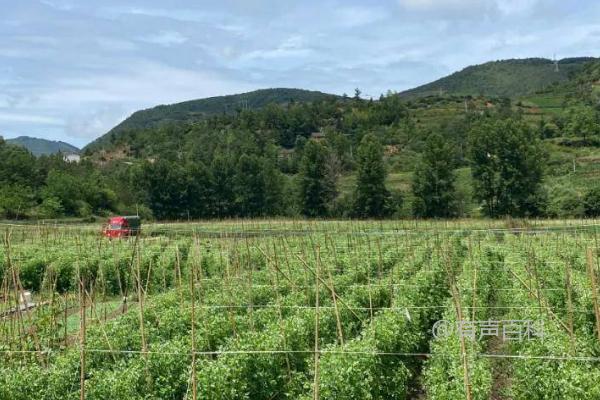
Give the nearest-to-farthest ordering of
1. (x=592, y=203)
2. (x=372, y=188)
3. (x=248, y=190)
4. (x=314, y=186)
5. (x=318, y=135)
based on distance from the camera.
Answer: (x=592, y=203)
(x=372, y=188)
(x=314, y=186)
(x=248, y=190)
(x=318, y=135)

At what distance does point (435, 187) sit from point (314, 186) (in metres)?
13.0

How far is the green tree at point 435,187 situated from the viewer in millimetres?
57500

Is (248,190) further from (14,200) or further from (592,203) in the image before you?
(592,203)

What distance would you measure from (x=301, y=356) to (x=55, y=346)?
4.69 m

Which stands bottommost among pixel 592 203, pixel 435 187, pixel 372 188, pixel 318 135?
pixel 592 203

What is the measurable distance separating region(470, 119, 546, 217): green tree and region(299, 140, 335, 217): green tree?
15.1 m

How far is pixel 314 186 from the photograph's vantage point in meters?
64.0

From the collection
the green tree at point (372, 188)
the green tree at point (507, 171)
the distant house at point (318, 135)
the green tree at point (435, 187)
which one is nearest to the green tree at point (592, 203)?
the green tree at point (507, 171)

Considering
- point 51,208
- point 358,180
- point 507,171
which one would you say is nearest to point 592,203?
point 507,171

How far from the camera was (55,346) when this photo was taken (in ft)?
36.7

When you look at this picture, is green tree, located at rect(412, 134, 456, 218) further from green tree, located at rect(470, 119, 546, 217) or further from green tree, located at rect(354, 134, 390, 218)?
green tree, located at rect(354, 134, 390, 218)

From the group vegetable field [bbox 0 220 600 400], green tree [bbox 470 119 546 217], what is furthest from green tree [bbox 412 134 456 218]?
vegetable field [bbox 0 220 600 400]

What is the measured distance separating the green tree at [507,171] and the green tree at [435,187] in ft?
9.31

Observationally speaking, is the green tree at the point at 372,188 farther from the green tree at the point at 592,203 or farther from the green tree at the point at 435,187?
the green tree at the point at 592,203
